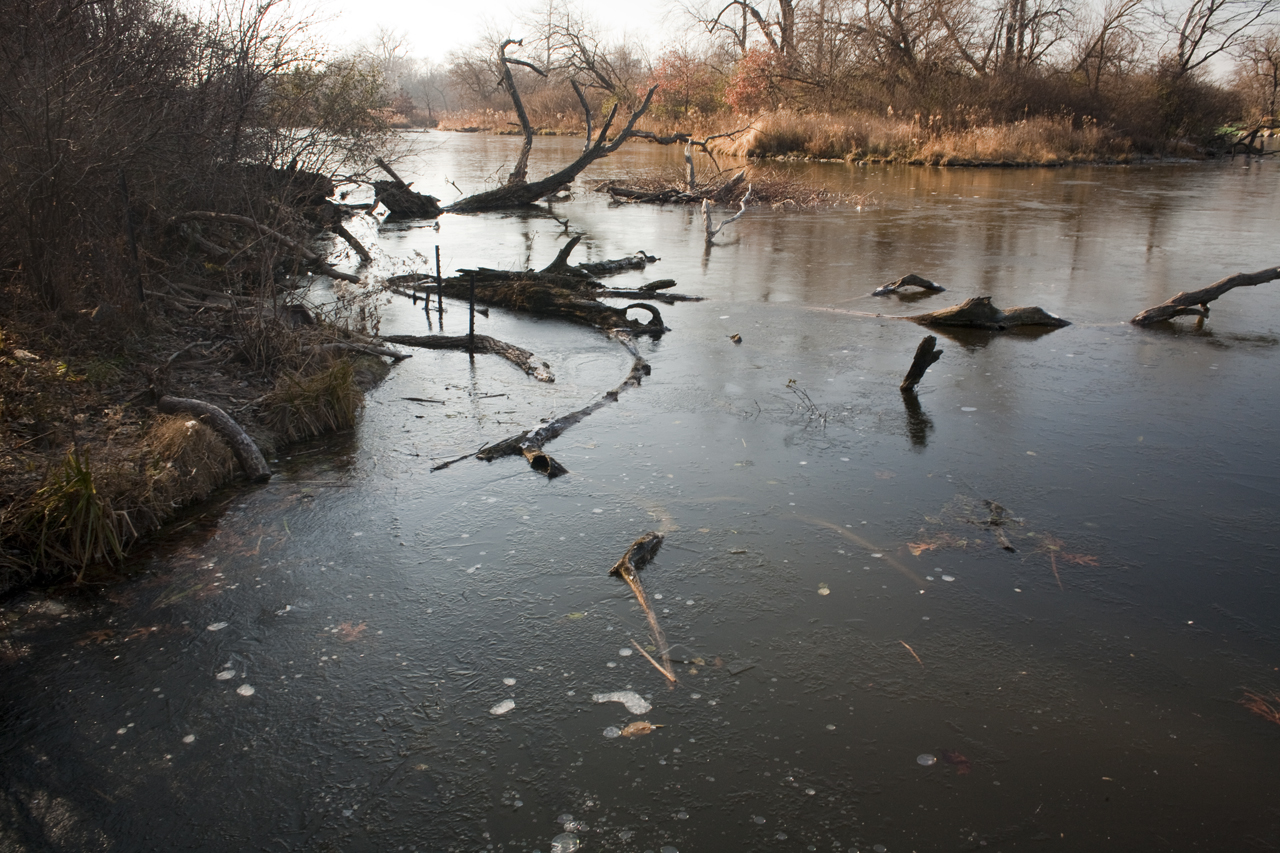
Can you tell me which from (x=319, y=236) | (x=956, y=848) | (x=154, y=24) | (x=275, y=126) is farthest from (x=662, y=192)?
(x=956, y=848)

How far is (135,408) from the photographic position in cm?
701

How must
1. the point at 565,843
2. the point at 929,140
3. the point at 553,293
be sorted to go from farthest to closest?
the point at 929,140 → the point at 553,293 → the point at 565,843

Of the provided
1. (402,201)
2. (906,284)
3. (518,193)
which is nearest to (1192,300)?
(906,284)

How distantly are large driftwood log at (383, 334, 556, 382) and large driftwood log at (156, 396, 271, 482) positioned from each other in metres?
3.13

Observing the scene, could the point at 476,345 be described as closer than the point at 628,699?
No

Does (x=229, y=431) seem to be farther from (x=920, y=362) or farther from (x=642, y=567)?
(x=920, y=362)

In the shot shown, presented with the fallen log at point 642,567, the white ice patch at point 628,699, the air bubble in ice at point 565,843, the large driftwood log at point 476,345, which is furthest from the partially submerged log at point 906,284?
the air bubble in ice at point 565,843

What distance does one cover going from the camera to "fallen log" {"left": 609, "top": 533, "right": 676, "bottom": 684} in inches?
180

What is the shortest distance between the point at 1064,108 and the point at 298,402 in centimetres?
3993

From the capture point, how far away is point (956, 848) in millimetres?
3396

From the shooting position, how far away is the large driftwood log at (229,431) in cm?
665

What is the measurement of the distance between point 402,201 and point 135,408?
48.3 ft

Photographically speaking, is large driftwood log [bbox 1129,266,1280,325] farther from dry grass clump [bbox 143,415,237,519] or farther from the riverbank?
dry grass clump [bbox 143,415,237,519]

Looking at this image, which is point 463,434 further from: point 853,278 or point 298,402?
point 853,278
